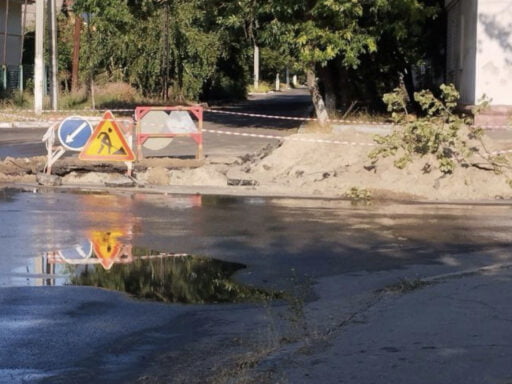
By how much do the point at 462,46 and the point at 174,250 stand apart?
19837 mm

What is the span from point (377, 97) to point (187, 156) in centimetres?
1166

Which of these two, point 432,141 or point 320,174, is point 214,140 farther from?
point 432,141

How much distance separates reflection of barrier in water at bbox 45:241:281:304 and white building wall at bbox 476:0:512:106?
52.6 ft

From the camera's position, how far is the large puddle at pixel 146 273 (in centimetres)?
865

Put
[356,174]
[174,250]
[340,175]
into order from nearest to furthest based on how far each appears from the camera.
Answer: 1. [174,250]
2. [356,174]
3. [340,175]

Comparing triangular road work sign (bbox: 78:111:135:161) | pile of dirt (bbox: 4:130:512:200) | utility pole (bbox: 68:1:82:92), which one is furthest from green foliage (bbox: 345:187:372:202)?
utility pole (bbox: 68:1:82:92)

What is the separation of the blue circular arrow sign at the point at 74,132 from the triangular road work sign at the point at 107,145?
0.11m

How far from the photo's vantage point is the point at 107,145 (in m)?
17.5

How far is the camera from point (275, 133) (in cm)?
2864

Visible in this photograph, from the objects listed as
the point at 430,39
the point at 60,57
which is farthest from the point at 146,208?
the point at 60,57

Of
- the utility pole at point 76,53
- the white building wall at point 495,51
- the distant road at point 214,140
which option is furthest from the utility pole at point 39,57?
the white building wall at point 495,51

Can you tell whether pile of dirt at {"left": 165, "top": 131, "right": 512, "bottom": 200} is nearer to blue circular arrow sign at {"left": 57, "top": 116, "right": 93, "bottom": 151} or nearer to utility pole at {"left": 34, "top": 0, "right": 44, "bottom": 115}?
blue circular arrow sign at {"left": 57, "top": 116, "right": 93, "bottom": 151}

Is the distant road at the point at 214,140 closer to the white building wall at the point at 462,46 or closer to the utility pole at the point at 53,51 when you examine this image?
the utility pole at the point at 53,51

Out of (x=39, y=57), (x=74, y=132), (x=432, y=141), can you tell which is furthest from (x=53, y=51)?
(x=432, y=141)
